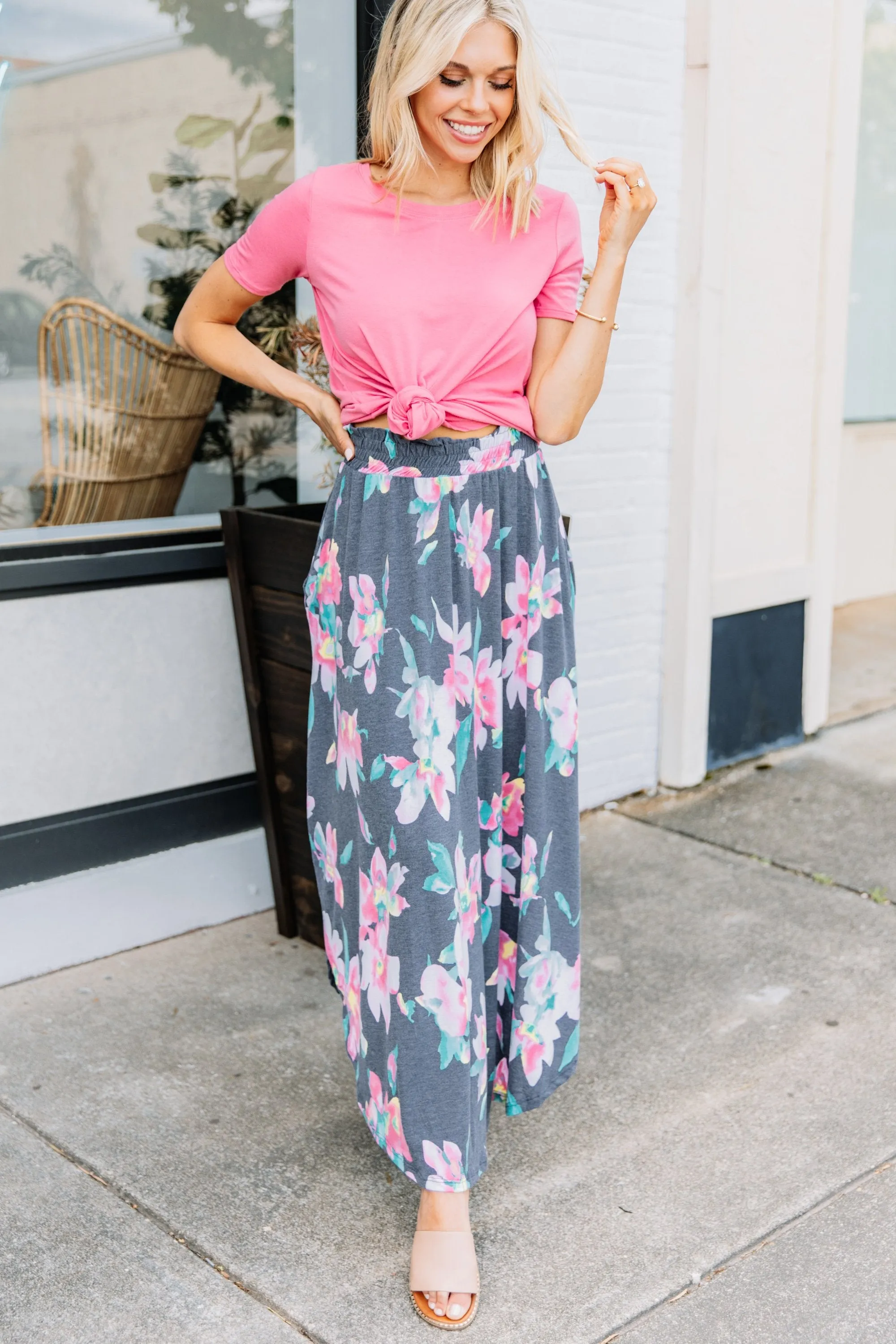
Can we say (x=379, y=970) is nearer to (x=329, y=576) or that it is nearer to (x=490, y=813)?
(x=490, y=813)

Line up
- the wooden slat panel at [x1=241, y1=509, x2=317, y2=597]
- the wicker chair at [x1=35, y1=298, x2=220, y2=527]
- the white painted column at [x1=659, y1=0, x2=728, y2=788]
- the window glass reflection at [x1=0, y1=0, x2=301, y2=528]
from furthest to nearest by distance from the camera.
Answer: the white painted column at [x1=659, y1=0, x2=728, y2=788] < the wicker chair at [x1=35, y1=298, x2=220, y2=527] < the window glass reflection at [x1=0, y1=0, x2=301, y2=528] < the wooden slat panel at [x1=241, y1=509, x2=317, y2=597]

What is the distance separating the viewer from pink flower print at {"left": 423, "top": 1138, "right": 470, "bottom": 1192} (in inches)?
82.6

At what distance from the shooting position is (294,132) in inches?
134

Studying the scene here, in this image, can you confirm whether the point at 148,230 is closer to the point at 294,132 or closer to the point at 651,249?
the point at 294,132

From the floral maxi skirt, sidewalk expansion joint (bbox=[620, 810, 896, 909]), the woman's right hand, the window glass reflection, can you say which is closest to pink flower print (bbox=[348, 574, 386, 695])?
the floral maxi skirt

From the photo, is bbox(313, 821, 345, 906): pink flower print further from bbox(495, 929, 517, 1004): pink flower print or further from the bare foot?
the bare foot

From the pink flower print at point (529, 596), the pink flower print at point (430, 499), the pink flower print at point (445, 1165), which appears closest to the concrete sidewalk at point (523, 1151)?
the pink flower print at point (445, 1165)

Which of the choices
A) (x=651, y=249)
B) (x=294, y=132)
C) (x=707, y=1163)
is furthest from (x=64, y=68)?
(x=707, y=1163)

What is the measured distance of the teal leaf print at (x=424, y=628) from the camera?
2.04 meters

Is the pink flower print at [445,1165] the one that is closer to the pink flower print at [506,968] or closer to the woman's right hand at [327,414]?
the pink flower print at [506,968]

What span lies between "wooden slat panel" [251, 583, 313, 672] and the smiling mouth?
1181mm

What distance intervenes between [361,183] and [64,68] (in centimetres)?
137

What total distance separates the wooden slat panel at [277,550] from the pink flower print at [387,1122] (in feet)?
3.65

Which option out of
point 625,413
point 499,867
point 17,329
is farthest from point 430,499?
point 625,413
